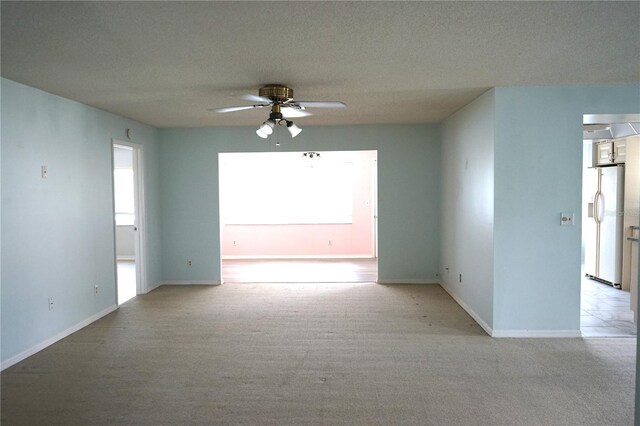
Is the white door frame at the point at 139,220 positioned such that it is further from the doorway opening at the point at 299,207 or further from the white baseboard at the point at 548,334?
the white baseboard at the point at 548,334

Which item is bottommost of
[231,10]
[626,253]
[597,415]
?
[597,415]

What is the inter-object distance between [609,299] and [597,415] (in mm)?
3350

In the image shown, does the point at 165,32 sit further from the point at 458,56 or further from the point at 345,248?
the point at 345,248

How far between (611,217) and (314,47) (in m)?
5.28

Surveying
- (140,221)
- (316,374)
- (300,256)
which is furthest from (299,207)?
(316,374)

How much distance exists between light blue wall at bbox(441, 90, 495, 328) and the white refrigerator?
2.22m

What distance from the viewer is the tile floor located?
4242 millimetres

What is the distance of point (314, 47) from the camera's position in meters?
Result: 2.81

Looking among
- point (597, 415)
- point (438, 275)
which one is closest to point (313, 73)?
point (597, 415)

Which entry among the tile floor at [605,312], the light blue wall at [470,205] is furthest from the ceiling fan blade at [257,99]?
the tile floor at [605,312]

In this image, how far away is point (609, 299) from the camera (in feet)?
17.9

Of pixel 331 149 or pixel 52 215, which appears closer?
pixel 52 215

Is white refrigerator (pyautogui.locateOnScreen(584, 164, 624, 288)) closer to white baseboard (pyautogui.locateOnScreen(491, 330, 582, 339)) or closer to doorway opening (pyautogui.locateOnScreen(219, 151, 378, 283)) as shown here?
white baseboard (pyautogui.locateOnScreen(491, 330, 582, 339))

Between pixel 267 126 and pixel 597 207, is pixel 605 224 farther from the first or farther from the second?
pixel 267 126
